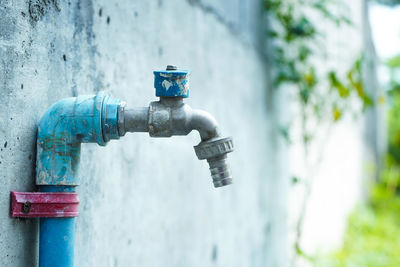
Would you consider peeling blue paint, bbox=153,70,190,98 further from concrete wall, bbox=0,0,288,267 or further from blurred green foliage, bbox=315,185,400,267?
blurred green foliage, bbox=315,185,400,267

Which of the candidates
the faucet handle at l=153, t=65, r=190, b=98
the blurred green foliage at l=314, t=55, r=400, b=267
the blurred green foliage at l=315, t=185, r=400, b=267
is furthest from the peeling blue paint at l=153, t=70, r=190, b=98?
the blurred green foliage at l=315, t=185, r=400, b=267

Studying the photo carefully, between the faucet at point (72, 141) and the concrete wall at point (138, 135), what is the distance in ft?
0.15

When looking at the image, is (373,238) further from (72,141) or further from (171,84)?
(72,141)

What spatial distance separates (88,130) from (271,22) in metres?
2.94

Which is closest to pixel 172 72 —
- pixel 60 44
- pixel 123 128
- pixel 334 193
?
pixel 123 128

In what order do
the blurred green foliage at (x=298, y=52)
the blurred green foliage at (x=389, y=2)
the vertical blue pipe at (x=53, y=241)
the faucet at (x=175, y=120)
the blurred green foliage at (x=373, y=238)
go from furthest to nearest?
the blurred green foliage at (x=389, y=2)
the blurred green foliage at (x=373, y=238)
the blurred green foliage at (x=298, y=52)
the faucet at (x=175, y=120)
the vertical blue pipe at (x=53, y=241)

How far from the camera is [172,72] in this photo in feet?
4.35

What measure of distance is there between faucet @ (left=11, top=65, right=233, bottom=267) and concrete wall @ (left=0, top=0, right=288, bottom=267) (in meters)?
0.05

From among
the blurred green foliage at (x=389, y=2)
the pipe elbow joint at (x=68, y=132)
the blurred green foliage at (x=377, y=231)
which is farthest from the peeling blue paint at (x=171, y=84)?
the blurred green foliage at (x=389, y=2)

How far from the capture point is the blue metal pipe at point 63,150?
123 cm

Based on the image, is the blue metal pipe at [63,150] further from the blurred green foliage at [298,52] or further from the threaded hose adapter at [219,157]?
the blurred green foliage at [298,52]

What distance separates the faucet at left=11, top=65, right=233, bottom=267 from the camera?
4.01 feet

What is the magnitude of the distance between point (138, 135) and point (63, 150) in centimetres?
62

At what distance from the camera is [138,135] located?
6.13 ft
